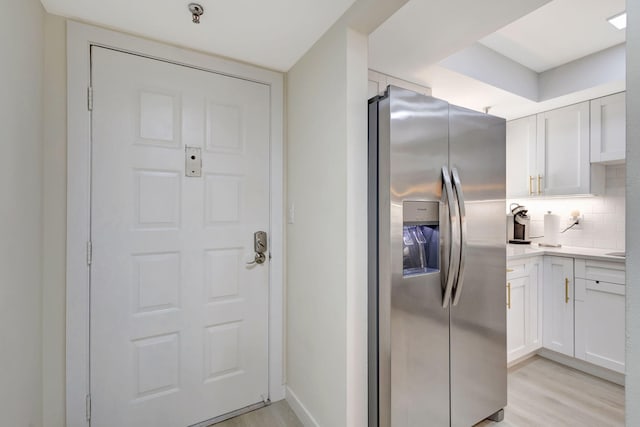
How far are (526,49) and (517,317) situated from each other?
2.11 m

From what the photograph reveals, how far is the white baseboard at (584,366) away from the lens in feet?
7.16

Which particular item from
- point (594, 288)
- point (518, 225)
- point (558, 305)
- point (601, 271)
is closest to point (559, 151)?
Result: point (518, 225)

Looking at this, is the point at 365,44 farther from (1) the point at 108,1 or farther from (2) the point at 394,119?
(1) the point at 108,1

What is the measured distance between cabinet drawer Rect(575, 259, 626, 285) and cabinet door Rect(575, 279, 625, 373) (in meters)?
0.03

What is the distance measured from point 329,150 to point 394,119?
1.20ft

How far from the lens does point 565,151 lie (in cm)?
266

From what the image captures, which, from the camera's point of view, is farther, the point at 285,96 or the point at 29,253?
the point at 285,96

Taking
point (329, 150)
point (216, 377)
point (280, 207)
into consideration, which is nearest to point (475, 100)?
point (329, 150)

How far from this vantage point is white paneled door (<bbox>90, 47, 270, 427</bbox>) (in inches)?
60.2

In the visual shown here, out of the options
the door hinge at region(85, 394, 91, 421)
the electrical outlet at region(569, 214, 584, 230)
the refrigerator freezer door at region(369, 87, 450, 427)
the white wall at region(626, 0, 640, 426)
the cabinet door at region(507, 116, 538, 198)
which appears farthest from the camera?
the cabinet door at region(507, 116, 538, 198)

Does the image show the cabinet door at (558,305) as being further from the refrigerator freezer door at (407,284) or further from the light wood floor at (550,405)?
the refrigerator freezer door at (407,284)

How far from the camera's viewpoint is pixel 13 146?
106cm

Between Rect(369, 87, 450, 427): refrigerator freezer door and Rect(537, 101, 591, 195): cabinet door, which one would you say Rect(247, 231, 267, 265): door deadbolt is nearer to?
Rect(369, 87, 450, 427): refrigerator freezer door

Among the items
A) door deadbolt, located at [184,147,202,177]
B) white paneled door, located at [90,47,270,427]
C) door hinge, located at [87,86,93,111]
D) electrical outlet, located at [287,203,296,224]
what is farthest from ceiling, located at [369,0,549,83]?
door hinge, located at [87,86,93,111]
